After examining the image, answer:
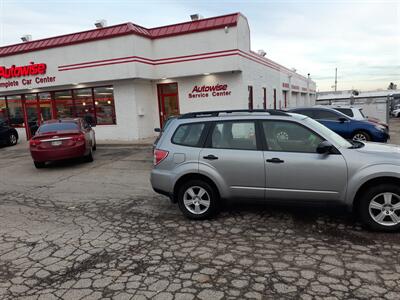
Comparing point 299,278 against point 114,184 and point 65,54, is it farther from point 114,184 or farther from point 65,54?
point 65,54

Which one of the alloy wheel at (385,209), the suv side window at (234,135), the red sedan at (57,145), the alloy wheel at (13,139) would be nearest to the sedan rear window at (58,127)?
the red sedan at (57,145)

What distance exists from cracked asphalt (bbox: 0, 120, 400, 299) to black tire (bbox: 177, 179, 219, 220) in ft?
0.41

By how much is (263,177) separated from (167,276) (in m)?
2.05

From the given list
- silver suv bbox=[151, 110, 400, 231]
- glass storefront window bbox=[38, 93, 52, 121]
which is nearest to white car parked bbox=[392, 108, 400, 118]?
glass storefront window bbox=[38, 93, 52, 121]

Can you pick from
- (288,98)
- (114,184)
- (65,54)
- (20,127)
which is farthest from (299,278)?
(288,98)

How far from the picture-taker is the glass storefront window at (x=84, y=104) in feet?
59.3

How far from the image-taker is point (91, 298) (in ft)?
11.1

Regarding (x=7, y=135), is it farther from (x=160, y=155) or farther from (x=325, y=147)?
(x=325, y=147)

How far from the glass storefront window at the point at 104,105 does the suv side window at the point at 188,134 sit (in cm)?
1279

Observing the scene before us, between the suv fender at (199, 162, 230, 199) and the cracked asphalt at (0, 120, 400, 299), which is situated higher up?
the suv fender at (199, 162, 230, 199)

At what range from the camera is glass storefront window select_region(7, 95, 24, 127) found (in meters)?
20.4

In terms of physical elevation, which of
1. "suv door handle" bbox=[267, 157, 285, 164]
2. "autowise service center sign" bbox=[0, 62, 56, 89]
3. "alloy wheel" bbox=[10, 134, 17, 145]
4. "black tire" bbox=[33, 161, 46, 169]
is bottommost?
"black tire" bbox=[33, 161, 46, 169]

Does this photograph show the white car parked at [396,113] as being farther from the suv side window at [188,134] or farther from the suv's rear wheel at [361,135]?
the suv side window at [188,134]

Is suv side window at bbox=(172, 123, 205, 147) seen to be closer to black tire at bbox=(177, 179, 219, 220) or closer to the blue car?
black tire at bbox=(177, 179, 219, 220)
